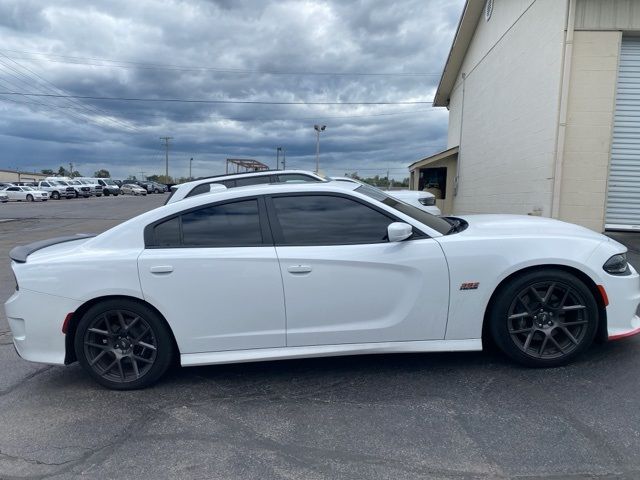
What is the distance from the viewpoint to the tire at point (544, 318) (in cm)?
355

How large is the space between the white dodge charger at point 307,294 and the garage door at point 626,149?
290 inches

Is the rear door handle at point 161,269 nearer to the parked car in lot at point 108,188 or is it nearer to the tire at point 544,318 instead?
the tire at point 544,318

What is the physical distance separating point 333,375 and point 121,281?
6.11 feet

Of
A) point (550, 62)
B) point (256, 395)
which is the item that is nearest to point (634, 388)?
point (256, 395)

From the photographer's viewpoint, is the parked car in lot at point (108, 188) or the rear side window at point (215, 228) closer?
the rear side window at point (215, 228)

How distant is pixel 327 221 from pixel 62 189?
50295mm

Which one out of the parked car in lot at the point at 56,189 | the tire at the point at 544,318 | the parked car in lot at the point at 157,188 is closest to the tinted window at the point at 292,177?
the tire at the point at 544,318

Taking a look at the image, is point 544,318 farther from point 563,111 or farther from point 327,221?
point 563,111

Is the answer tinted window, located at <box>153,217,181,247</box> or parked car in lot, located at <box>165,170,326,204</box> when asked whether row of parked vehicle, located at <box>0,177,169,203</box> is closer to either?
parked car in lot, located at <box>165,170,326,204</box>

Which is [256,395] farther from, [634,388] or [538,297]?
[634,388]

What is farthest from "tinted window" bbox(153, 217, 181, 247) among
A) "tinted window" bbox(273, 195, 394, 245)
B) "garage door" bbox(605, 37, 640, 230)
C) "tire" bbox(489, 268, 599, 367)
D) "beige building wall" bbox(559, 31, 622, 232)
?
"garage door" bbox(605, 37, 640, 230)

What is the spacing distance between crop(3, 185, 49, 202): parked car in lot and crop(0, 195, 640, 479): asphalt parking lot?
44.5 meters

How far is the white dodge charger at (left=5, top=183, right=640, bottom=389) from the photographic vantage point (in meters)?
3.49

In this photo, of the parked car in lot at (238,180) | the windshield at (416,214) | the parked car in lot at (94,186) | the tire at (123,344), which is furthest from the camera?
the parked car in lot at (94,186)
